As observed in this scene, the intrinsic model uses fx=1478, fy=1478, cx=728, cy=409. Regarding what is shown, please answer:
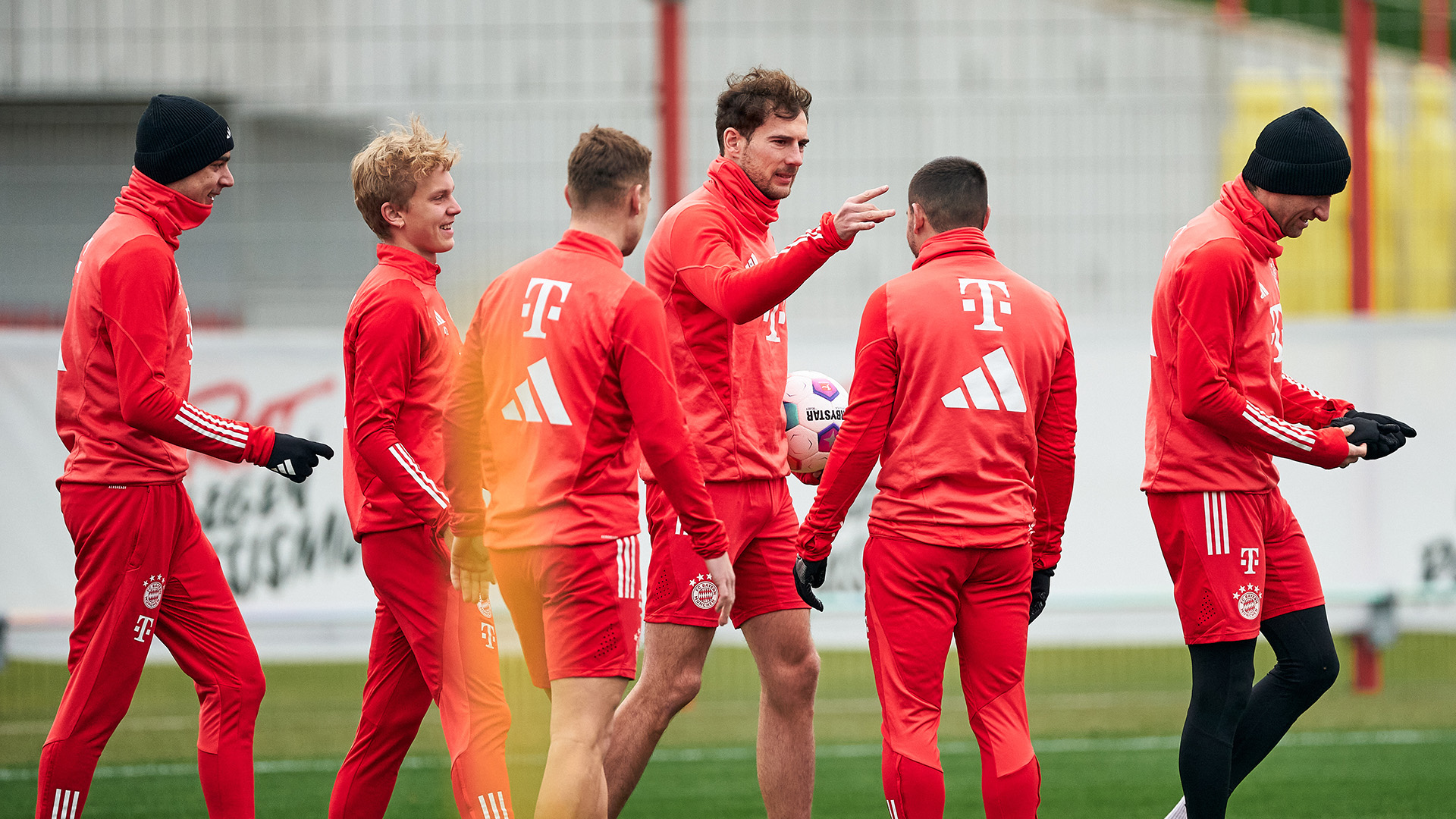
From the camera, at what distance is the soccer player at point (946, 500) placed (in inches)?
165

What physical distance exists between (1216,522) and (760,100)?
1.97m

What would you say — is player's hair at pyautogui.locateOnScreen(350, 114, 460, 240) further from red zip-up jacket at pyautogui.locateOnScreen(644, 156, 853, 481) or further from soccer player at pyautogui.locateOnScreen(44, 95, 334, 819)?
red zip-up jacket at pyautogui.locateOnScreen(644, 156, 853, 481)

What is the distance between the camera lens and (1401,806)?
5.94m

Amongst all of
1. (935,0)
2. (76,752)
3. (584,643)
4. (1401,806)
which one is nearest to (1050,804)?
(1401,806)

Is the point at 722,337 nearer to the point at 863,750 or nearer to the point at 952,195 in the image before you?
the point at 952,195

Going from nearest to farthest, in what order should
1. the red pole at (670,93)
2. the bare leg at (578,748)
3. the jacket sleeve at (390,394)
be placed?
the bare leg at (578,748) < the jacket sleeve at (390,394) < the red pole at (670,93)

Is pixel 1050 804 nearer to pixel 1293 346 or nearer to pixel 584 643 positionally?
pixel 584 643

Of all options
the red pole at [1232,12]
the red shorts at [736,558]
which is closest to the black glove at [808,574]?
the red shorts at [736,558]

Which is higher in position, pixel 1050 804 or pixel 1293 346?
pixel 1293 346

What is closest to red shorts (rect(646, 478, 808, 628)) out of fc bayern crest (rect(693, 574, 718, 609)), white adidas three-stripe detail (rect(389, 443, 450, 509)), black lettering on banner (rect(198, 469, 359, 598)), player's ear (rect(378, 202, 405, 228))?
fc bayern crest (rect(693, 574, 718, 609))

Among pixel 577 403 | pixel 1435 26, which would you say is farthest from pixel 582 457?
pixel 1435 26

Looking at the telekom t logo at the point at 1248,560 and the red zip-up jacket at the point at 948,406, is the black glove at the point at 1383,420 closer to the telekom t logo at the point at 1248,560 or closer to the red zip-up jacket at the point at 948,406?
the telekom t logo at the point at 1248,560

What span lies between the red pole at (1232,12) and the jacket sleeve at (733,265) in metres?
6.54

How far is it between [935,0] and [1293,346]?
3421mm
